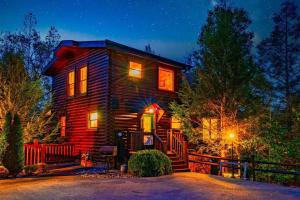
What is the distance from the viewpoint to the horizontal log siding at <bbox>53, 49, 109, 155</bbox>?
50.3 ft

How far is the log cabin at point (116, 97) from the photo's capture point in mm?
14859

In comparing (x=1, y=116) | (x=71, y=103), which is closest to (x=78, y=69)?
(x=71, y=103)

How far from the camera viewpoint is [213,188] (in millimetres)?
9539

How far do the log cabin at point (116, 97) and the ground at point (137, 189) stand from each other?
338 centimetres

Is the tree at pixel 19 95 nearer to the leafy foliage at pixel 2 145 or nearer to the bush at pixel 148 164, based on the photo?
the leafy foliage at pixel 2 145

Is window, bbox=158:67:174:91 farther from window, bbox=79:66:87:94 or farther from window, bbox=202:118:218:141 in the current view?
window, bbox=79:66:87:94

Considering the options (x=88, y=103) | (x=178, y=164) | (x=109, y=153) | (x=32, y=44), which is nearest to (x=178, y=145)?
(x=178, y=164)

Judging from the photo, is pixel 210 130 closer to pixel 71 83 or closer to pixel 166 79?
pixel 166 79

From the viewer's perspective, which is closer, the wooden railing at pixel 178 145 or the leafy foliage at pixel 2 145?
the leafy foliage at pixel 2 145

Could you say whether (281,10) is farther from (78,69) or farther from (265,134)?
(78,69)

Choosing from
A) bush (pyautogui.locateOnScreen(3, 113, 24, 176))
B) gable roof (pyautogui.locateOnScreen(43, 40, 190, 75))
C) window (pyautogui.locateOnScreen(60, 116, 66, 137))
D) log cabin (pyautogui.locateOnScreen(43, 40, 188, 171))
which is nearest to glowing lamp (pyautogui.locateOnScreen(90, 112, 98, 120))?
log cabin (pyautogui.locateOnScreen(43, 40, 188, 171))

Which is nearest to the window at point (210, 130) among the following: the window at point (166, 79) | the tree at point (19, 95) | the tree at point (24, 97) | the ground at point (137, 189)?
the ground at point (137, 189)

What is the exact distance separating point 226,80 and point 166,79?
513 centimetres

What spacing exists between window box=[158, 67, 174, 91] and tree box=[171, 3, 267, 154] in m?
3.36
